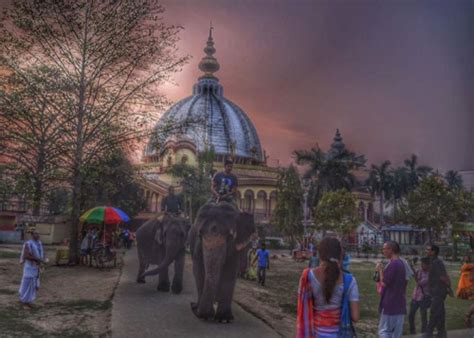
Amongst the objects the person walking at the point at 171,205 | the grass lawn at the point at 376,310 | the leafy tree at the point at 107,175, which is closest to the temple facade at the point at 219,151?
the leafy tree at the point at 107,175

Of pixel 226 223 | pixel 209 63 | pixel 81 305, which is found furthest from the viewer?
pixel 209 63

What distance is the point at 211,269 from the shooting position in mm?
7543

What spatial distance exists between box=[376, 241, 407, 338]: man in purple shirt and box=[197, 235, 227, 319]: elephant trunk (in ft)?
8.89

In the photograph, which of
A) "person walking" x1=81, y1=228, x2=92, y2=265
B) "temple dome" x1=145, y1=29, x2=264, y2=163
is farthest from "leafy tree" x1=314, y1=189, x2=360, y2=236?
"temple dome" x1=145, y1=29, x2=264, y2=163

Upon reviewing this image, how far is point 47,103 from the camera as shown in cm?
1712

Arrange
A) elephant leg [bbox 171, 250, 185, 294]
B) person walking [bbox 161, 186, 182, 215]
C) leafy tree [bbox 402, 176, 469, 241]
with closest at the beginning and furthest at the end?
elephant leg [bbox 171, 250, 185, 294] < person walking [bbox 161, 186, 182, 215] < leafy tree [bbox 402, 176, 469, 241]

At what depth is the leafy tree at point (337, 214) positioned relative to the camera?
110 feet

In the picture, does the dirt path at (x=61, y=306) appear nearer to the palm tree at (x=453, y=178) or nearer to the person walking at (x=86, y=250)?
the person walking at (x=86, y=250)

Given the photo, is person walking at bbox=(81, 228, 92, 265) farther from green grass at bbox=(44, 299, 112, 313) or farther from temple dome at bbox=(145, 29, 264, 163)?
temple dome at bbox=(145, 29, 264, 163)

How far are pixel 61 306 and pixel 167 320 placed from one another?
2.81 meters

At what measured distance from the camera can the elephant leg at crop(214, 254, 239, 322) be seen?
7887 millimetres

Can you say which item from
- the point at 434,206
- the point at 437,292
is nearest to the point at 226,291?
the point at 437,292

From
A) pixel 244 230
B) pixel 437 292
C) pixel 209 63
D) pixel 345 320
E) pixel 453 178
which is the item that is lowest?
pixel 437 292

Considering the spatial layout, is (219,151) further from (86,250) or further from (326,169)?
(86,250)
